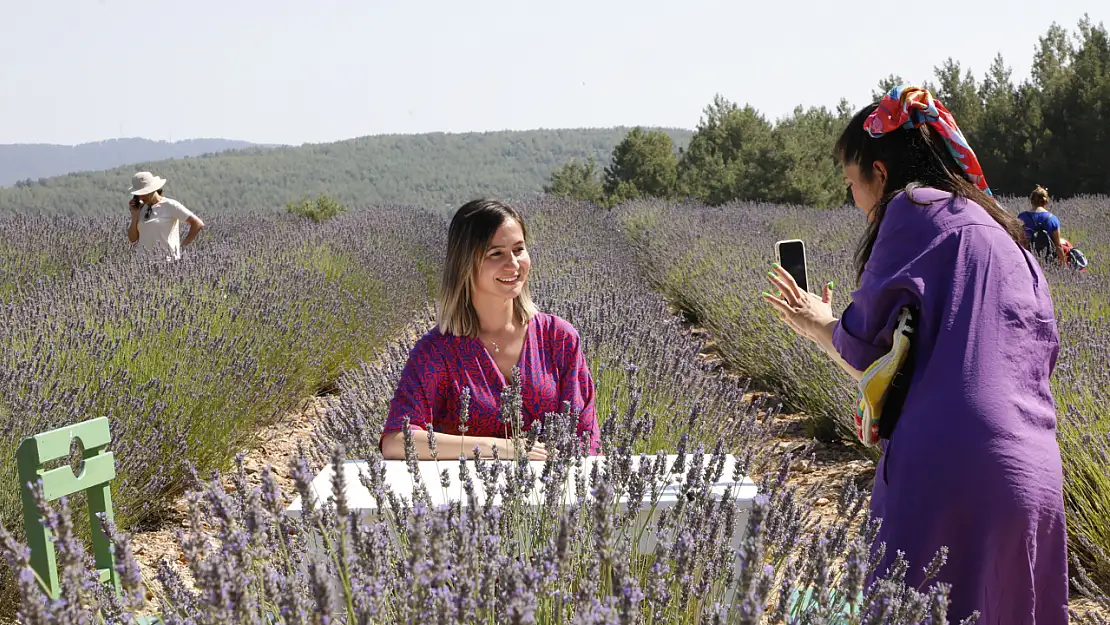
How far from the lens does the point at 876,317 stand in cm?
174

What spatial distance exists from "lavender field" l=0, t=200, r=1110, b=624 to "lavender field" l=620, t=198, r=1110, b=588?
0.03 metres

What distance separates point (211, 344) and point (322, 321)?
1.47m

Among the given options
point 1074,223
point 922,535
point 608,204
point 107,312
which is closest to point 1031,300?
point 922,535

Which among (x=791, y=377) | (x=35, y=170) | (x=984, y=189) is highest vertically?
(x=35, y=170)

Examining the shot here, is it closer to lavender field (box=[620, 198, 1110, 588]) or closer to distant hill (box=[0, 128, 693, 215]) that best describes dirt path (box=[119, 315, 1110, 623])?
lavender field (box=[620, 198, 1110, 588])

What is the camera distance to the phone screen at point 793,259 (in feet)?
8.13

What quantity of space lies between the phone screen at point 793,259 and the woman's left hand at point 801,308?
26cm

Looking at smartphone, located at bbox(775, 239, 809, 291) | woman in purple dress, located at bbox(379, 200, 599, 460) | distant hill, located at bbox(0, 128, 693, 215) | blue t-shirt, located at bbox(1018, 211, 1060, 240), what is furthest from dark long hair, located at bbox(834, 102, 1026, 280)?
distant hill, located at bbox(0, 128, 693, 215)

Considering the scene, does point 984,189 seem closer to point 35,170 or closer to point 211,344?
point 211,344

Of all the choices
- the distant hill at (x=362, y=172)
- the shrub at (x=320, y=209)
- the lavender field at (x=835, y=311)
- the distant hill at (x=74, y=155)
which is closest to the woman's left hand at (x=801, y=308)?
the lavender field at (x=835, y=311)

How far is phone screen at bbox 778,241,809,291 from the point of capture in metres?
2.48

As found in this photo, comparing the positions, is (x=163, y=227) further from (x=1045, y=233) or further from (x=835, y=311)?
(x=1045, y=233)

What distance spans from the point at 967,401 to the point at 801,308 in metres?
0.63

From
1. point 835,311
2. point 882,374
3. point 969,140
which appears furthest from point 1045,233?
point 969,140
